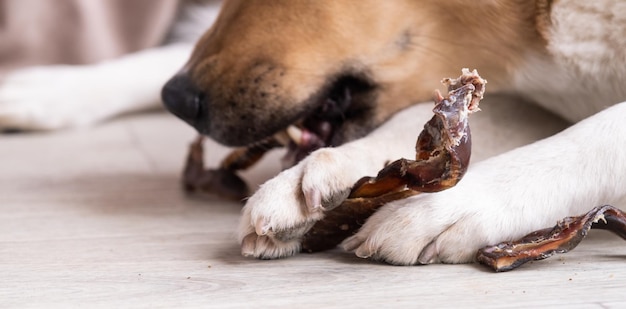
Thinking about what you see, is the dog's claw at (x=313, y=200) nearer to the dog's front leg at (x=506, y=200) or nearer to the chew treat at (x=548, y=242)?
the dog's front leg at (x=506, y=200)

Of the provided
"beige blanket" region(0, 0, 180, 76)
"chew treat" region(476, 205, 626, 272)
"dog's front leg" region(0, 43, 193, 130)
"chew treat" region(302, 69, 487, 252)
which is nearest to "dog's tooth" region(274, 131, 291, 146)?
"chew treat" region(302, 69, 487, 252)

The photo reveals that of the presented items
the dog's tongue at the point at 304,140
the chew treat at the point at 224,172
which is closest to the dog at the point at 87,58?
the chew treat at the point at 224,172

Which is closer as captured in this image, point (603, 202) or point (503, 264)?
point (503, 264)

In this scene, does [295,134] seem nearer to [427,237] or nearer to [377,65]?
[377,65]

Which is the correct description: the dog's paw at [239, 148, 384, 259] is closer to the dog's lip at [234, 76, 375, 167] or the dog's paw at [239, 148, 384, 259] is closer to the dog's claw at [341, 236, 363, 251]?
the dog's claw at [341, 236, 363, 251]

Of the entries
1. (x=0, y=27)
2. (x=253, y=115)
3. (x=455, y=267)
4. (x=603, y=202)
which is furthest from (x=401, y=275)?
(x=0, y=27)

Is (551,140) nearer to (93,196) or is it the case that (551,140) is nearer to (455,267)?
(455,267)

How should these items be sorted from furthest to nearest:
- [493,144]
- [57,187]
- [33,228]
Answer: [57,187]
[493,144]
[33,228]
